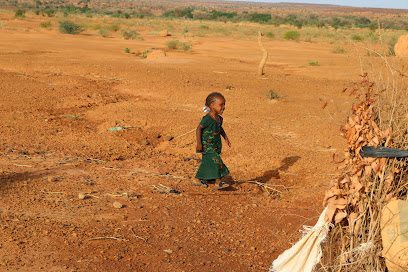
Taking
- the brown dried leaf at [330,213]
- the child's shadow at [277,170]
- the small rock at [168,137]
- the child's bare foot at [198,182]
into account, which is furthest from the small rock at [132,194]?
the small rock at [168,137]

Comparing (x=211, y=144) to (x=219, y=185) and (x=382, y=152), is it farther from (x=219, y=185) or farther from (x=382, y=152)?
(x=382, y=152)

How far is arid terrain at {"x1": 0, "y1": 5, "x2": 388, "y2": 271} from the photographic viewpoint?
163 inches

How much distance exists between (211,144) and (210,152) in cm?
10

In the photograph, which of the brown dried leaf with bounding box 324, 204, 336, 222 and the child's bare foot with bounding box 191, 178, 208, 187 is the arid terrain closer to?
the child's bare foot with bounding box 191, 178, 208, 187

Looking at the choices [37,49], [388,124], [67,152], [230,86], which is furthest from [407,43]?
[388,124]

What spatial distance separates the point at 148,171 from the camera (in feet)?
20.7

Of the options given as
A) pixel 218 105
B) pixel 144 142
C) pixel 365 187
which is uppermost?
pixel 218 105

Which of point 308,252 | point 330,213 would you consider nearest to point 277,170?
point 308,252

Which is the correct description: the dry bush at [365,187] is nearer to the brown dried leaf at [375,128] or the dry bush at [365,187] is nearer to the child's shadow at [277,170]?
the brown dried leaf at [375,128]

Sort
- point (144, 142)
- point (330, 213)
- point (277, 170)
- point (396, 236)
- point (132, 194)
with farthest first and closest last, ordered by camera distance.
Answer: point (144, 142) < point (277, 170) < point (132, 194) < point (330, 213) < point (396, 236)

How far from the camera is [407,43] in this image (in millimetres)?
19422

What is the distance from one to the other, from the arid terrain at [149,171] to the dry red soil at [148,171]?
0.02 m

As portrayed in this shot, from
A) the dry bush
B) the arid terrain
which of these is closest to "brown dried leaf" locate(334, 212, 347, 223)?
the dry bush

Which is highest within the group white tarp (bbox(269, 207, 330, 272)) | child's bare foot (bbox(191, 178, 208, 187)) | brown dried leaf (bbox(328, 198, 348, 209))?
brown dried leaf (bbox(328, 198, 348, 209))
